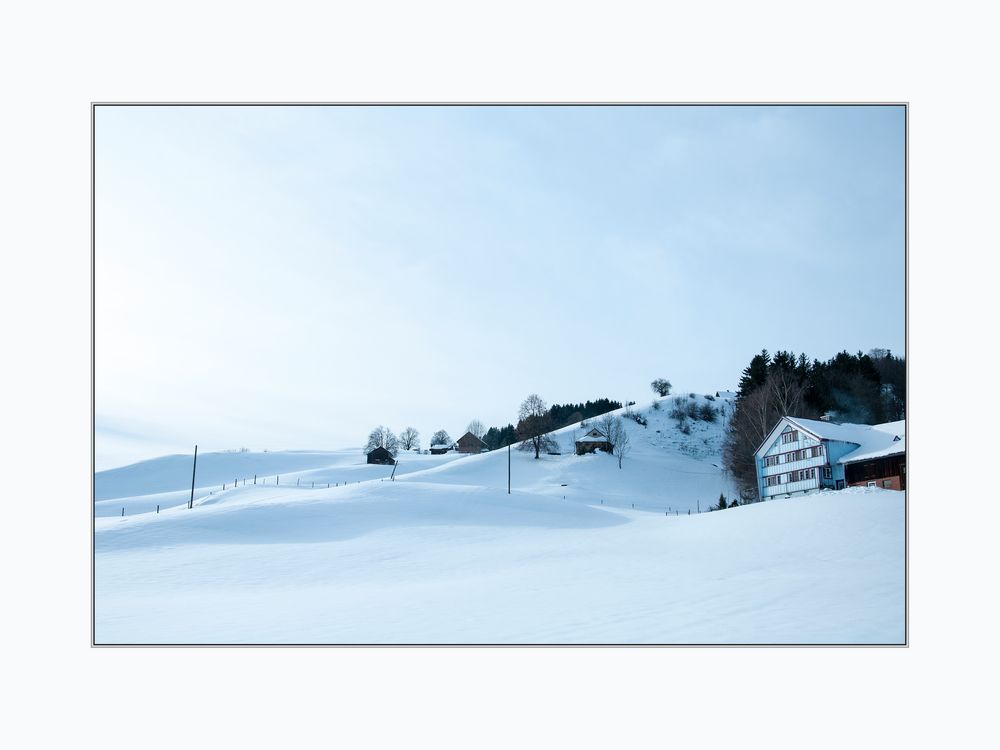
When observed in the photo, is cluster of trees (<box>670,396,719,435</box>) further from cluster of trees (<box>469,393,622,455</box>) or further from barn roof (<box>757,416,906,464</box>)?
barn roof (<box>757,416,906,464</box>)

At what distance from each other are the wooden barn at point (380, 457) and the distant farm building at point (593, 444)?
79.1 ft

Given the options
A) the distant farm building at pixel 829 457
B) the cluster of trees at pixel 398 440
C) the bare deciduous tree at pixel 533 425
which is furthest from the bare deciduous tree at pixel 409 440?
the distant farm building at pixel 829 457

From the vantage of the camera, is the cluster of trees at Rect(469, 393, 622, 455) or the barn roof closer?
the barn roof

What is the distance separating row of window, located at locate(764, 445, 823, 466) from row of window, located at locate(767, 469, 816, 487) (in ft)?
2.01

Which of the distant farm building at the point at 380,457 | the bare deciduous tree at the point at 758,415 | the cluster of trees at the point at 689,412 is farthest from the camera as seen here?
Result: the cluster of trees at the point at 689,412

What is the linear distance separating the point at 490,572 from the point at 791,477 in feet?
61.3

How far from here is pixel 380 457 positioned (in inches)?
3238

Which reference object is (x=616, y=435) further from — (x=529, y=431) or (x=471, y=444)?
(x=471, y=444)

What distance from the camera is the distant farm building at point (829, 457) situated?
78.7 feet

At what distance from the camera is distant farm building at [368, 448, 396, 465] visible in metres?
82.1

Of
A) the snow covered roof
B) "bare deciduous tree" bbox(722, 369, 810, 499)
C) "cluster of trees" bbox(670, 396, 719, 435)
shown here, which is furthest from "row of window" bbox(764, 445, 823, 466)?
"cluster of trees" bbox(670, 396, 719, 435)

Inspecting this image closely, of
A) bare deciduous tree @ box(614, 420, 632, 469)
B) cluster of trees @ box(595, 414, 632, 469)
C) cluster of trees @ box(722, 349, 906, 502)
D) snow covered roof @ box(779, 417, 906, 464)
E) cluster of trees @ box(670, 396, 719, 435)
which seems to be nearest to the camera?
snow covered roof @ box(779, 417, 906, 464)

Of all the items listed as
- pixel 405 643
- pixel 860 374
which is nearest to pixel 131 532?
pixel 405 643

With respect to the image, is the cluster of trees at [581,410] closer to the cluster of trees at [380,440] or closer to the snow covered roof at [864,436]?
the cluster of trees at [380,440]
